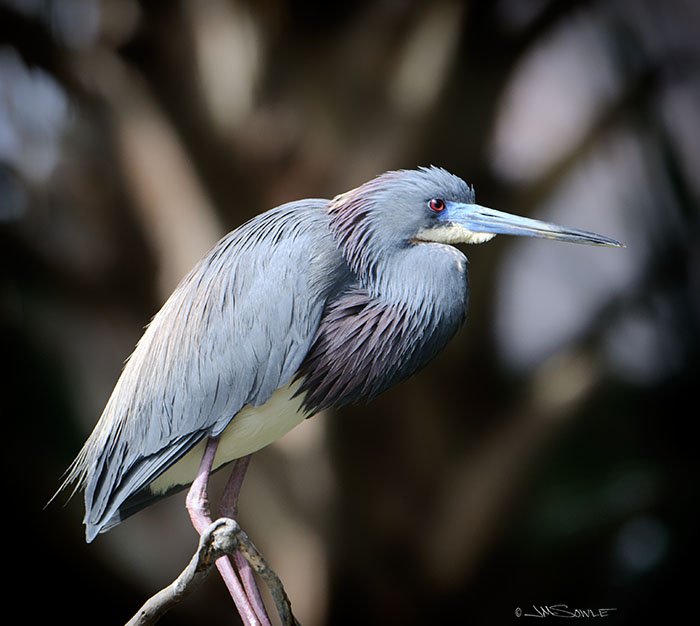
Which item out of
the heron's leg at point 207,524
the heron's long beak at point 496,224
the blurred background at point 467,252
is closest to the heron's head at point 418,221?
the heron's long beak at point 496,224

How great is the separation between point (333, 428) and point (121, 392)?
3.30ft

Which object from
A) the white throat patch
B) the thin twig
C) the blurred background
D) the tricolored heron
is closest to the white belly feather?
the tricolored heron

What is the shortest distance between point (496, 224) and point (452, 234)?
73 mm

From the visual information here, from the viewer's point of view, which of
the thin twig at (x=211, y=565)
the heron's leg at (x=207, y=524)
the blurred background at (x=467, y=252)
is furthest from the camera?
the blurred background at (x=467, y=252)

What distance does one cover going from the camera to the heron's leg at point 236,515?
132 cm

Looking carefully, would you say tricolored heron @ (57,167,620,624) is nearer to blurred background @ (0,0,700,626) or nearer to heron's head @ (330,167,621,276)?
heron's head @ (330,167,621,276)

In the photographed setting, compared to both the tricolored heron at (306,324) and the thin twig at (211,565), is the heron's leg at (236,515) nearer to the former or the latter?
the tricolored heron at (306,324)

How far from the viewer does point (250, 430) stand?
135cm

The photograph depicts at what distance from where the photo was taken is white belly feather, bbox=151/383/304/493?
4.39ft

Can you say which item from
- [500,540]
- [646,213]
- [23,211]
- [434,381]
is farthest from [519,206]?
[23,211]

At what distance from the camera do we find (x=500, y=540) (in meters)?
2.37

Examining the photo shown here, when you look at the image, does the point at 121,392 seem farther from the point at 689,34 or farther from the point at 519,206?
the point at 689,34

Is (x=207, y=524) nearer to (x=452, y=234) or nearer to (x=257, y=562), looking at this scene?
(x=257, y=562)

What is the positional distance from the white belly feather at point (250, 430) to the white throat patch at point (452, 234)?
1.08 ft
